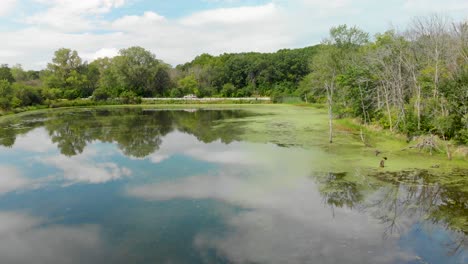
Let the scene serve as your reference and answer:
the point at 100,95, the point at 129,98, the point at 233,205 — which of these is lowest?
the point at 233,205

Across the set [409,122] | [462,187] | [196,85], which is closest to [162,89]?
[196,85]

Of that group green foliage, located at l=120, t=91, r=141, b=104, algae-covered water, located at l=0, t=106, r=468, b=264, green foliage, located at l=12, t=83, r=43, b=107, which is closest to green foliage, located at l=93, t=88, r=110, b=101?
green foliage, located at l=120, t=91, r=141, b=104

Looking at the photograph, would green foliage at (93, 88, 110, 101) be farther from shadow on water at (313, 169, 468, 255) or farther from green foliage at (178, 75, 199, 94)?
shadow on water at (313, 169, 468, 255)

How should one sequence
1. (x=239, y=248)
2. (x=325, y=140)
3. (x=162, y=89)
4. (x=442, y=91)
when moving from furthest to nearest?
(x=162, y=89), (x=325, y=140), (x=442, y=91), (x=239, y=248)

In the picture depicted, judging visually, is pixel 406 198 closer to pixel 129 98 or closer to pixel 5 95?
pixel 5 95

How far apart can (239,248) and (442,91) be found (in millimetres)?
14569

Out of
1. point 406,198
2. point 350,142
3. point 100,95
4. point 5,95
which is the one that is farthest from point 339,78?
point 100,95

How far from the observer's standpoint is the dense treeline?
1850cm

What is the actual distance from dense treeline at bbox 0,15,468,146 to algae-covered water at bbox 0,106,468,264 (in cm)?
342

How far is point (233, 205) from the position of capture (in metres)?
10.8

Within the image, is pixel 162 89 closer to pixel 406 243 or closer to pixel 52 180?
pixel 52 180

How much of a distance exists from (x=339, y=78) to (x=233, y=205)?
70.9 feet

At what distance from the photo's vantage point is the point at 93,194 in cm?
1227

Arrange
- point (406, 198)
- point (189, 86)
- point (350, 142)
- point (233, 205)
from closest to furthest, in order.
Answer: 1. point (233, 205)
2. point (406, 198)
3. point (350, 142)
4. point (189, 86)
